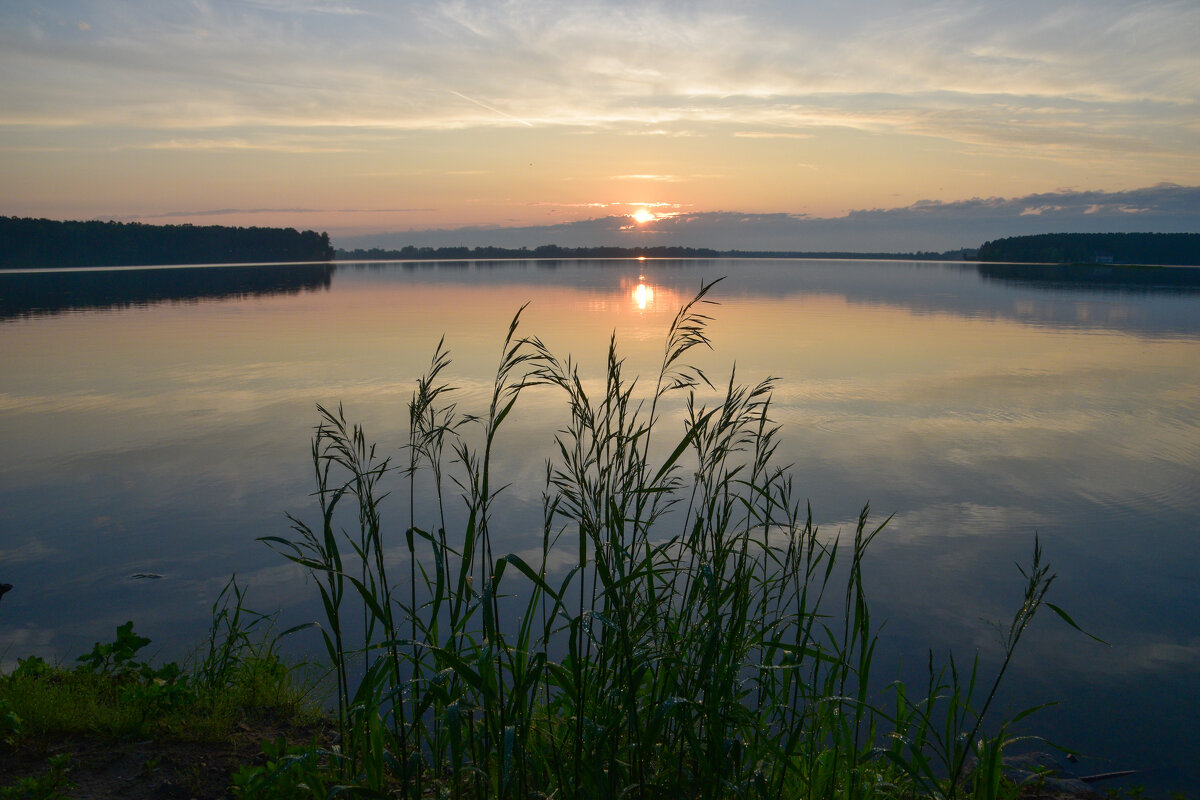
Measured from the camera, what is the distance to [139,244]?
11800cm

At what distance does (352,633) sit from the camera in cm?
518

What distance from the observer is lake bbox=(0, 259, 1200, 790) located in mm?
5016

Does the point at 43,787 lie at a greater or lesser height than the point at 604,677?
lesser

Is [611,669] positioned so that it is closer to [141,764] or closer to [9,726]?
[141,764]

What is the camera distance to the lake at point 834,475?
5.02 meters

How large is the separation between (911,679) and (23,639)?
569cm

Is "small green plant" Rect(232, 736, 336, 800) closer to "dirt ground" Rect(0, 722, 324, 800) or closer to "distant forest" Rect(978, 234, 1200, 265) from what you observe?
"dirt ground" Rect(0, 722, 324, 800)

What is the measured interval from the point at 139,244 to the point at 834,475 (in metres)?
135

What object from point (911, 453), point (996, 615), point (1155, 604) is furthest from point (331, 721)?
point (911, 453)

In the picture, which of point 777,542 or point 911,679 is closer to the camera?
point 911,679

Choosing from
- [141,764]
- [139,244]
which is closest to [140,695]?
[141,764]

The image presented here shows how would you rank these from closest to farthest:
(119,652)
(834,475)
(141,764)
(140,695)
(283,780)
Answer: (283,780), (141,764), (140,695), (119,652), (834,475)

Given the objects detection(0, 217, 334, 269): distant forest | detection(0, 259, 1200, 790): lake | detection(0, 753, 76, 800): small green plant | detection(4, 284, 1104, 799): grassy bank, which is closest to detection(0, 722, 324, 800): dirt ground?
detection(0, 753, 76, 800): small green plant

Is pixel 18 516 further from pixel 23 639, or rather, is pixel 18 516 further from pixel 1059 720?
pixel 1059 720
